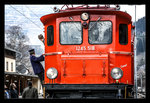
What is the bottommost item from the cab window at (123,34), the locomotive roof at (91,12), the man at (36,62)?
the man at (36,62)

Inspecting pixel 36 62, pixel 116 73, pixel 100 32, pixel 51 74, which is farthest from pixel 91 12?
pixel 36 62

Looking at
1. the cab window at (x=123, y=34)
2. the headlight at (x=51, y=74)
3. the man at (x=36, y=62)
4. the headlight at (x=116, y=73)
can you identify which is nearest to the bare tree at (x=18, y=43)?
the man at (x=36, y=62)

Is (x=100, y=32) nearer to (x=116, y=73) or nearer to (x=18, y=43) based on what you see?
(x=116, y=73)

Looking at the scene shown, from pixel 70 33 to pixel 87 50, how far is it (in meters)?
0.78

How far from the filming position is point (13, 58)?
48.5m

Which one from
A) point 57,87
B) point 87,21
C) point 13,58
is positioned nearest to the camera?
point 57,87

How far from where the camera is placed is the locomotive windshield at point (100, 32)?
32.2 ft

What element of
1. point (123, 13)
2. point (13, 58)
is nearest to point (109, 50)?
point (123, 13)

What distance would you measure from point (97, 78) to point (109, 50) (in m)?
1.02

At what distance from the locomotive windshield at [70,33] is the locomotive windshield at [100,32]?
15.4 inches

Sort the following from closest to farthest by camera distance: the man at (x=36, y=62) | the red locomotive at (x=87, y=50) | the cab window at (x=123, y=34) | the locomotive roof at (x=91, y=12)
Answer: the red locomotive at (x=87, y=50)
the locomotive roof at (x=91, y=12)
the cab window at (x=123, y=34)
the man at (x=36, y=62)

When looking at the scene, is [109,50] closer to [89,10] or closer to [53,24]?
[89,10]

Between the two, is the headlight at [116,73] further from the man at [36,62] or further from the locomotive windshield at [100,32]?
the man at [36,62]

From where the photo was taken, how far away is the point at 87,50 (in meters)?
9.88
